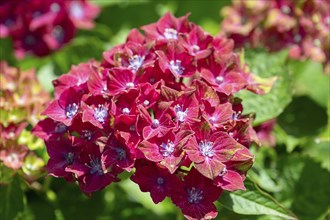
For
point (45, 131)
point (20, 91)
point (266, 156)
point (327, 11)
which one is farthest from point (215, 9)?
point (45, 131)

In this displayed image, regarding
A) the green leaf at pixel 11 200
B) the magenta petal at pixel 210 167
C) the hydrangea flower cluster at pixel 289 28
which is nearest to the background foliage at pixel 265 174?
the green leaf at pixel 11 200

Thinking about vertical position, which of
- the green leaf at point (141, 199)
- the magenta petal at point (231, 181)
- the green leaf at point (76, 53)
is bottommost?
the green leaf at point (141, 199)

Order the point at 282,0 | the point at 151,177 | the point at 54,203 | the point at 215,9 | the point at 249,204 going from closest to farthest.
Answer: the point at 151,177 < the point at 249,204 < the point at 54,203 < the point at 282,0 < the point at 215,9

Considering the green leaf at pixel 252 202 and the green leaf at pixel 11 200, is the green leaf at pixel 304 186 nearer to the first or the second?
the green leaf at pixel 252 202

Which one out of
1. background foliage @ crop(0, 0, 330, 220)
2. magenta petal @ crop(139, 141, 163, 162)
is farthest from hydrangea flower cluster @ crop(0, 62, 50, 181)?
magenta petal @ crop(139, 141, 163, 162)

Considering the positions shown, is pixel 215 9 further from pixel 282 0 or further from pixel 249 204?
pixel 249 204

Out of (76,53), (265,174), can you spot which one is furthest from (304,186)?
(76,53)

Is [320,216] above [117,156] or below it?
below

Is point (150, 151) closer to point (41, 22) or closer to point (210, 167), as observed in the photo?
point (210, 167)

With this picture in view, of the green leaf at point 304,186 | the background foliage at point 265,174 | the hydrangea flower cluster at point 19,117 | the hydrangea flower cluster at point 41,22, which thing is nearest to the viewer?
the hydrangea flower cluster at point 19,117
